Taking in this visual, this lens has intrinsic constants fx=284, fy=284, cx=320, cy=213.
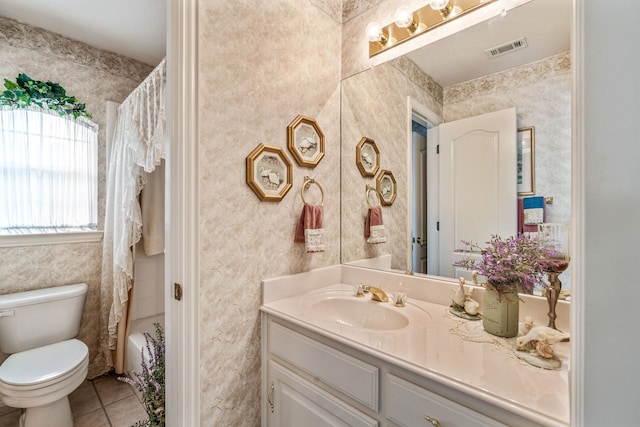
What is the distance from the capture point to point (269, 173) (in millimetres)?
1248

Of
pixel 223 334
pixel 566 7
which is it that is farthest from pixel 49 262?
pixel 566 7

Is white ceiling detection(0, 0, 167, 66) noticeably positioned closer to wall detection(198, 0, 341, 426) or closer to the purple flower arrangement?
wall detection(198, 0, 341, 426)

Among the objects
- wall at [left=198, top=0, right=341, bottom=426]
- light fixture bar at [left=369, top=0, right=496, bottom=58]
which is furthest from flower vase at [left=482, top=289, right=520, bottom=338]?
light fixture bar at [left=369, top=0, right=496, bottom=58]

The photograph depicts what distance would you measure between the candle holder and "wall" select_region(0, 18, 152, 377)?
109 inches

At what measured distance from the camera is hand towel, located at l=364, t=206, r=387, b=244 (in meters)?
1.52

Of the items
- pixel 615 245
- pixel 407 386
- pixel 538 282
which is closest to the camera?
pixel 615 245

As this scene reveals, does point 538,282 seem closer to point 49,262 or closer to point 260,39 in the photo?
point 260,39

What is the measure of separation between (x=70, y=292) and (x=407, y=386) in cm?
226

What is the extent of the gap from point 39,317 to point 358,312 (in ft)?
6.74

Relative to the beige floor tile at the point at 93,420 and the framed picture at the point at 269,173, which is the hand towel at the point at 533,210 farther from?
the beige floor tile at the point at 93,420

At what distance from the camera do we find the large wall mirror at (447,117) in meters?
1.00

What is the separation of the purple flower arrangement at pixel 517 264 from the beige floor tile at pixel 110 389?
8.01ft

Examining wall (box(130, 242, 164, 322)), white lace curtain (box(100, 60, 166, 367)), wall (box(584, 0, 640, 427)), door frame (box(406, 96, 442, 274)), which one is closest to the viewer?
wall (box(584, 0, 640, 427))

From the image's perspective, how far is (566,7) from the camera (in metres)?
0.98
